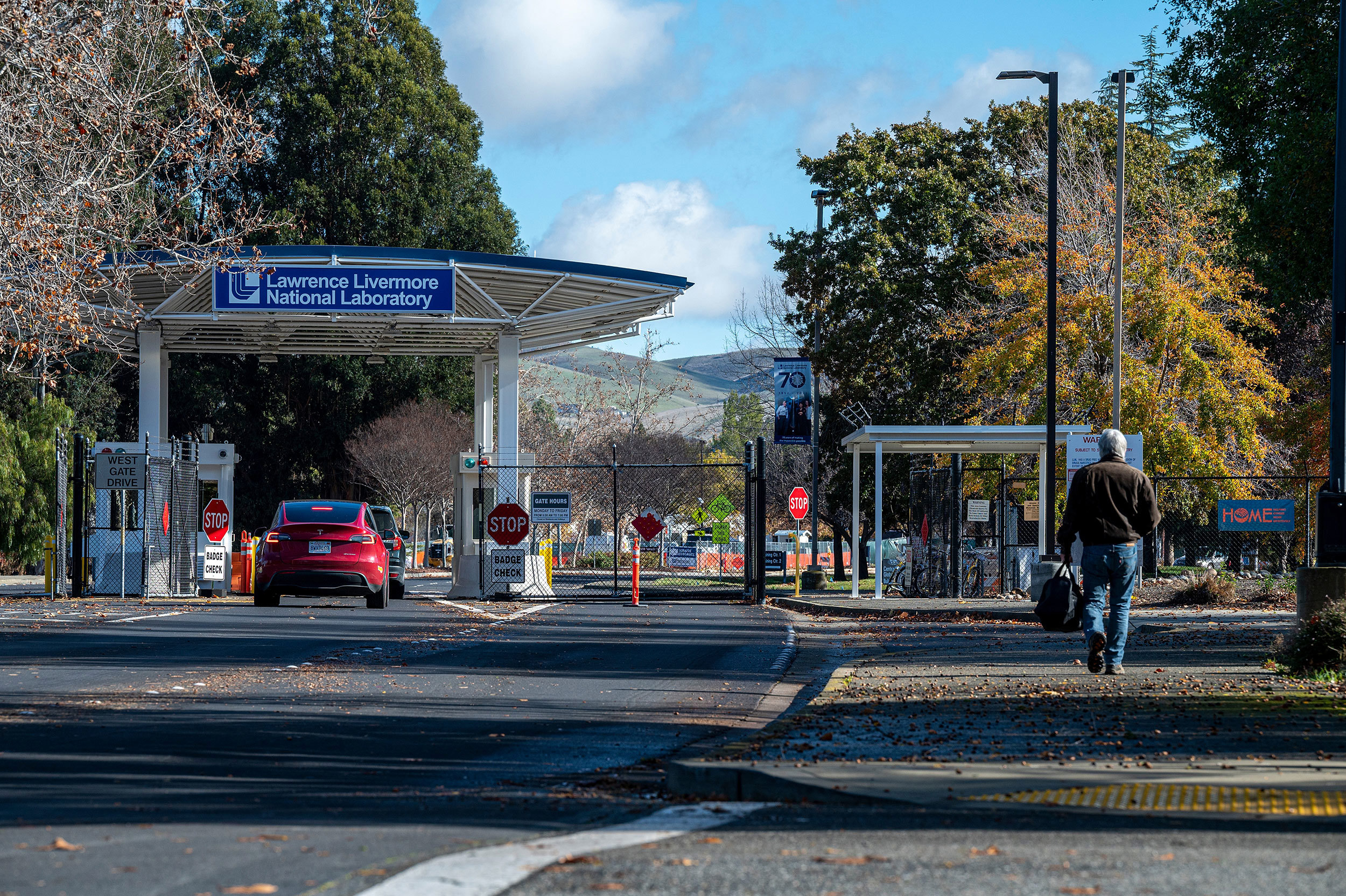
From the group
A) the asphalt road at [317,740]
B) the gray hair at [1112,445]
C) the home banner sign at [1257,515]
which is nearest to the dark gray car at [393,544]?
the asphalt road at [317,740]

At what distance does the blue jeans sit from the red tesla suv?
14.1 metres

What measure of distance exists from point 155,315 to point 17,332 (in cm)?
1463

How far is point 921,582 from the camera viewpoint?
32.5 m

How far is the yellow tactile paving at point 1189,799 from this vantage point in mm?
5727

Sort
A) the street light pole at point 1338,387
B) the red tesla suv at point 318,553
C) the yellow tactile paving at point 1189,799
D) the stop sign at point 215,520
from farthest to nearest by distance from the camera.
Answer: the stop sign at point 215,520, the red tesla suv at point 318,553, the street light pole at point 1338,387, the yellow tactile paving at point 1189,799

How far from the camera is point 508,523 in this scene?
2734 centimetres

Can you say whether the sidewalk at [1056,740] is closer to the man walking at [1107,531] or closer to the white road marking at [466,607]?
the man walking at [1107,531]

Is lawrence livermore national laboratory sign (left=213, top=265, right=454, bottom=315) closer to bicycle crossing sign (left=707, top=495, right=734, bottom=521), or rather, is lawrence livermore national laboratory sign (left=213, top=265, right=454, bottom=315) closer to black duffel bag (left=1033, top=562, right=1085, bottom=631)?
bicycle crossing sign (left=707, top=495, right=734, bottom=521)

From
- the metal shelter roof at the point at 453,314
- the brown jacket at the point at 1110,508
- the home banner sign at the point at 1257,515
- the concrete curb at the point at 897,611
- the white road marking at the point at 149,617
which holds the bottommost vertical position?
the concrete curb at the point at 897,611

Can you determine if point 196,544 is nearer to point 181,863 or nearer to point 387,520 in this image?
point 387,520

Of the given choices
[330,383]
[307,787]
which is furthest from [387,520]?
[330,383]

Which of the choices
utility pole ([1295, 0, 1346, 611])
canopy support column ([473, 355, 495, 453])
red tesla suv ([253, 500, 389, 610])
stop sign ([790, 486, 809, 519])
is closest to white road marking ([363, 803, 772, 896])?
utility pole ([1295, 0, 1346, 611])

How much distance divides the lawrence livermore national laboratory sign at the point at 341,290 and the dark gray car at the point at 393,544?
4401 mm

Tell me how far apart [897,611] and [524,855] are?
20.2m
